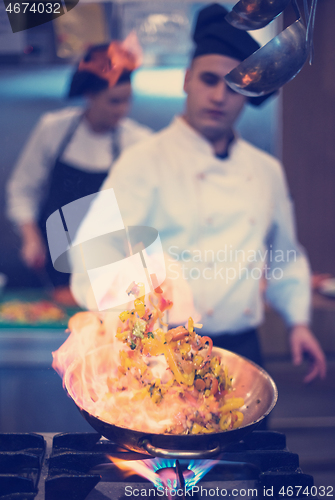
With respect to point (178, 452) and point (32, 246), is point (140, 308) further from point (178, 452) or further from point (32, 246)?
point (32, 246)

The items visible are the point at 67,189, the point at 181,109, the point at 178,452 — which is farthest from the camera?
the point at 181,109

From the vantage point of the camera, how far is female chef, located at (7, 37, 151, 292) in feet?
5.19

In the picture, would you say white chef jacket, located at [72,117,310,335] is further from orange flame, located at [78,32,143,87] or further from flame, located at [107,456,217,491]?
flame, located at [107,456,217,491]

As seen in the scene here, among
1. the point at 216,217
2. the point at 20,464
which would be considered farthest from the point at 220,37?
the point at 20,464

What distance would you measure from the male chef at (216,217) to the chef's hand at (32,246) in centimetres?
30

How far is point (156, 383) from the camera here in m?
0.78

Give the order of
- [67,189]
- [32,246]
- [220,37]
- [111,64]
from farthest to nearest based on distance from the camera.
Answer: [111,64]
[32,246]
[67,189]
[220,37]

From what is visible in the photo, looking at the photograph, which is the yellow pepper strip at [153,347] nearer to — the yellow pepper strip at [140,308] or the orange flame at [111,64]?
the yellow pepper strip at [140,308]

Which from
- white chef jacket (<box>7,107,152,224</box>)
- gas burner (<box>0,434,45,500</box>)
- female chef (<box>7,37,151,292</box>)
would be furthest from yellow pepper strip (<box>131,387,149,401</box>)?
white chef jacket (<box>7,107,152,224</box>)

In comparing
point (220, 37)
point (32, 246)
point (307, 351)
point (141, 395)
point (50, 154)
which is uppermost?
point (220, 37)

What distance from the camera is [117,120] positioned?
6.40 ft

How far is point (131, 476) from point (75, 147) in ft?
4.92

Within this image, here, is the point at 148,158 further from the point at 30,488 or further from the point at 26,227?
the point at 30,488

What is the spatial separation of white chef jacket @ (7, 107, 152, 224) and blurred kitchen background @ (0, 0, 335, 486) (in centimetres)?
10
